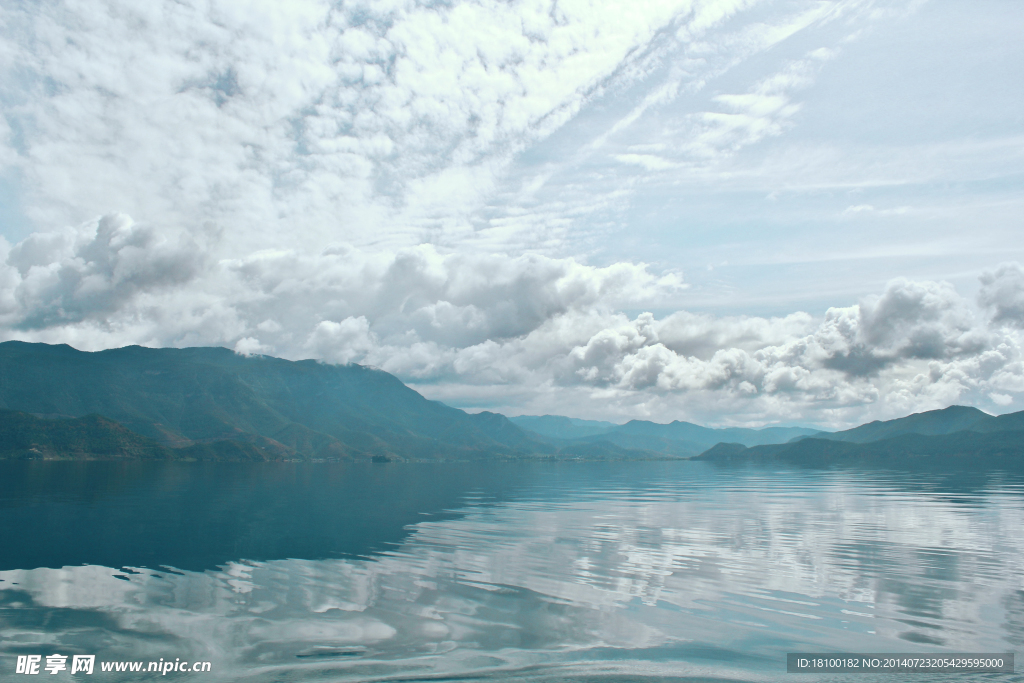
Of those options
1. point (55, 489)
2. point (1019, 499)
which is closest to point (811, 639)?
point (1019, 499)

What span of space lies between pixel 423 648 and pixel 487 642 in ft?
12.5

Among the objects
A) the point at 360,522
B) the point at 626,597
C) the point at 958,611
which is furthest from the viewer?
the point at 360,522

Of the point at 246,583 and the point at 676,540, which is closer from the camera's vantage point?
the point at 246,583

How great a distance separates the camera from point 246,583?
44.3m

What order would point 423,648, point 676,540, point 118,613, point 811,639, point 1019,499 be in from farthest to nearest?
point 1019,499 < point 676,540 < point 118,613 < point 811,639 < point 423,648

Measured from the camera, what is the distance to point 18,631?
106 feet

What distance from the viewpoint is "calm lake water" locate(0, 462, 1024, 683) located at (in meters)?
29.4

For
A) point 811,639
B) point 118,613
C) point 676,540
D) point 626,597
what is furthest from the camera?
point 676,540

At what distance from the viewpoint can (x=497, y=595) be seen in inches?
1641

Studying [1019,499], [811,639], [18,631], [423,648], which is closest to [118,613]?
[18,631]

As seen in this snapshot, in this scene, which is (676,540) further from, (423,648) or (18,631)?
(18,631)

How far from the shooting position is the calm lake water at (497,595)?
96.6ft

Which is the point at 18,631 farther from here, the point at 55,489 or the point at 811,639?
the point at 55,489

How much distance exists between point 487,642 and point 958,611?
34.3 m
